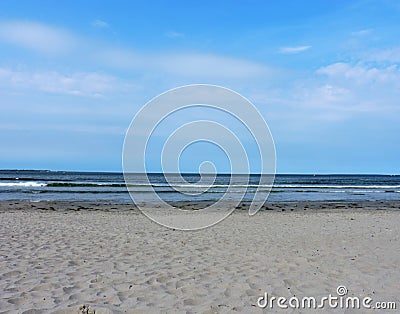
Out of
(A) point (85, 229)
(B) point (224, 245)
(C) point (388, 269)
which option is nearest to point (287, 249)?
(B) point (224, 245)

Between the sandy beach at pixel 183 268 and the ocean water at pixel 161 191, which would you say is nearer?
the sandy beach at pixel 183 268

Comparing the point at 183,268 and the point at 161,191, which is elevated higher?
the point at 161,191

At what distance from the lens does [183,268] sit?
693 cm

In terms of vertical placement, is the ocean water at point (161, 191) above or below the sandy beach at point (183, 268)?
above

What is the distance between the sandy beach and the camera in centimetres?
516

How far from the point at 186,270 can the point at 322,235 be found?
219 inches

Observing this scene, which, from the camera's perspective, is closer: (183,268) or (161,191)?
(183,268)

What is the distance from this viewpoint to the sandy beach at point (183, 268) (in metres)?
5.16

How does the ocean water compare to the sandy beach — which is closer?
the sandy beach

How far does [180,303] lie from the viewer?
16.7 feet

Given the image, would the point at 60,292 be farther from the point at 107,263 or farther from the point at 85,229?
the point at 85,229

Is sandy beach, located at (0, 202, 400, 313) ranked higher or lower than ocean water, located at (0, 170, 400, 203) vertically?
lower

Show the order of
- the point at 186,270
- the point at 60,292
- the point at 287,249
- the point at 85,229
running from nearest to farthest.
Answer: the point at 60,292 < the point at 186,270 < the point at 287,249 < the point at 85,229

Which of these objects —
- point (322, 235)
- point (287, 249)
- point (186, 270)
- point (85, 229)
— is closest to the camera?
point (186, 270)
